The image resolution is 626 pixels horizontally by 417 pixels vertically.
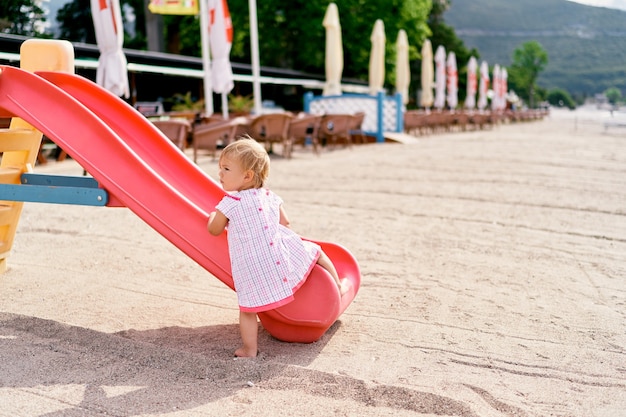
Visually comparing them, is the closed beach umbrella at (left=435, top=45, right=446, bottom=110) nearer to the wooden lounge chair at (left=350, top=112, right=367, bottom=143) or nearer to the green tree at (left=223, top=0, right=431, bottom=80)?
the green tree at (left=223, top=0, right=431, bottom=80)

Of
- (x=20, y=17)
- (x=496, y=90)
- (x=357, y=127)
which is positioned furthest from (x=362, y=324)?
(x=496, y=90)

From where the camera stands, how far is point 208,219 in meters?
3.12

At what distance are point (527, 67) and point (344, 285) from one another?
11581 centimetres

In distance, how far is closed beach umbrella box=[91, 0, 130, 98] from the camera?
10500 millimetres

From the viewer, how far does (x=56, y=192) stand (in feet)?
11.2

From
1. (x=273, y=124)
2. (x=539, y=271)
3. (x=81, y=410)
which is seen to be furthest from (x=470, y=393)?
(x=273, y=124)

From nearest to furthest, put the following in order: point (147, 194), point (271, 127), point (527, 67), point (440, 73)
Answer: point (147, 194) → point (271, 127) → point (440, 73) → point (527, 67)

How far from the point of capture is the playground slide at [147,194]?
9.88ft

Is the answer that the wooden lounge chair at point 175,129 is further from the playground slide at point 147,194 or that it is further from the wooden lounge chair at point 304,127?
the playground slide at point 147,194

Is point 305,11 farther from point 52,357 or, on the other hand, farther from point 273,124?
point 52,357

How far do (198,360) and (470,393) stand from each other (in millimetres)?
1131

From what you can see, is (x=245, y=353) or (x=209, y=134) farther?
(x=209, y=134)

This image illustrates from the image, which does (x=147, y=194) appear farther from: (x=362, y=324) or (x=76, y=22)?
(x=76, y=22)

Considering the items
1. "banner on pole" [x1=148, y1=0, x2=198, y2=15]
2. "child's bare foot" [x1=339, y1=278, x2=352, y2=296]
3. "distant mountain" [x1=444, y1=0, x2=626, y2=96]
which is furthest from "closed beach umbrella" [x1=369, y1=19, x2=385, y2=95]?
"distant mountain" [x1=444, y1=0, x2=626, y2=96]
